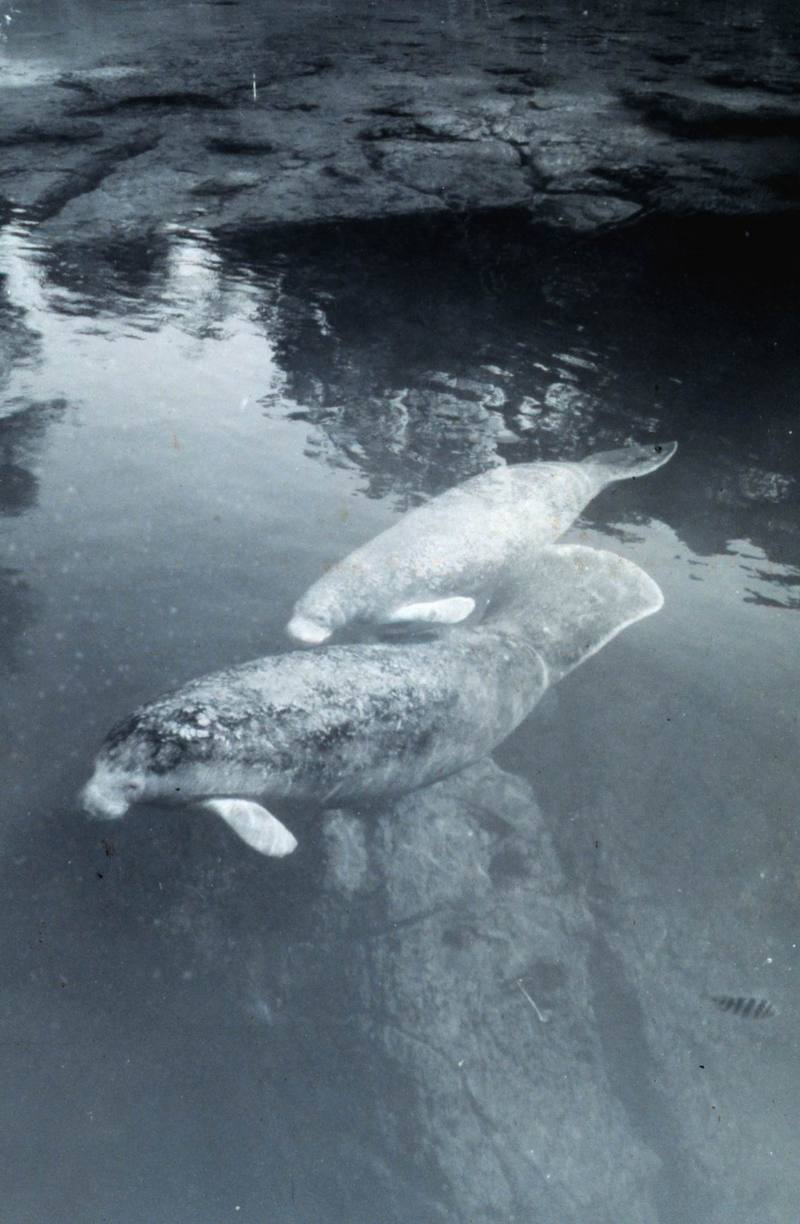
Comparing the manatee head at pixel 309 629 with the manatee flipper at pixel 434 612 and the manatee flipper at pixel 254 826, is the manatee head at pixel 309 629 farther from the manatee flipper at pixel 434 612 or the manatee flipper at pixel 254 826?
the manatee flipper at pixel 254 826

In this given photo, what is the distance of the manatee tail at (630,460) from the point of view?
539 cm

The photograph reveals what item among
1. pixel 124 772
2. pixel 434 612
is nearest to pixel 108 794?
pixel 124 772

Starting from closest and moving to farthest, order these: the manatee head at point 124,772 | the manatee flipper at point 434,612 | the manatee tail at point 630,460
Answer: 1. the manatee head at point 124,772
2. the manatee flipper at point 434,612
3. the manatee tail at point 630,460

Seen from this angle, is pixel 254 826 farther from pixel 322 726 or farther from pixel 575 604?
pixel 575 604

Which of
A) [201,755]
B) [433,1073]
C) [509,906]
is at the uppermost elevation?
[201,755]

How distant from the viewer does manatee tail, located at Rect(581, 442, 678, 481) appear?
5391mm

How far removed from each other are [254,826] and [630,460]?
344 centimetres

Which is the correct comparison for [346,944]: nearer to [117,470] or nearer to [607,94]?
[117,470]

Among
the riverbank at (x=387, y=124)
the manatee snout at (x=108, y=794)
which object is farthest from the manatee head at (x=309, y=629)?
the riverbank at (x=387, y=124)

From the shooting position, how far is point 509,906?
11.2ft

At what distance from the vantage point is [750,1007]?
318cm

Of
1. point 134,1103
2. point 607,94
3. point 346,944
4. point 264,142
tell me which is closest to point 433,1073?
point 346,944

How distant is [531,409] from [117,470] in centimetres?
266

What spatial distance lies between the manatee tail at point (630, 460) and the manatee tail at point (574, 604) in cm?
87
